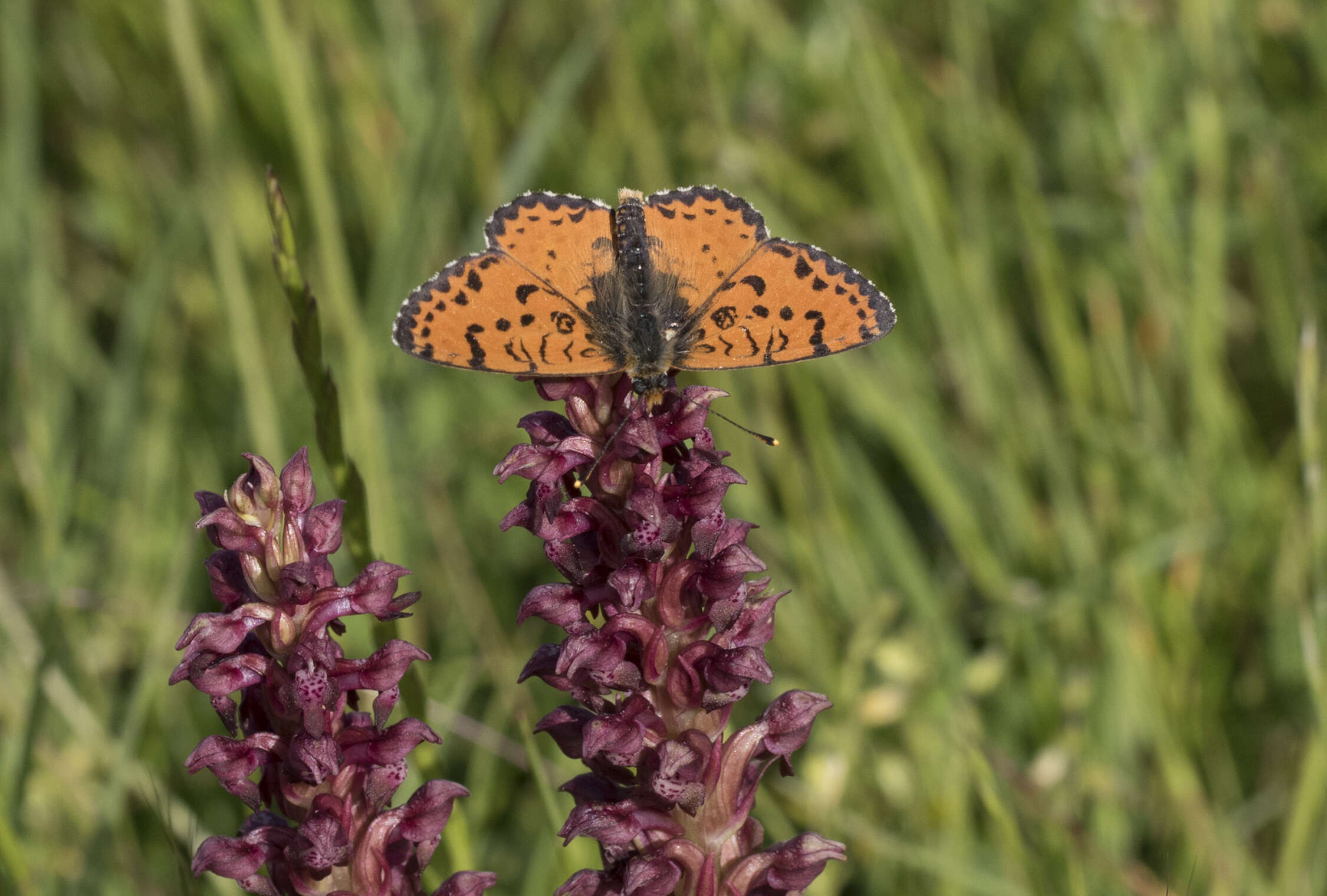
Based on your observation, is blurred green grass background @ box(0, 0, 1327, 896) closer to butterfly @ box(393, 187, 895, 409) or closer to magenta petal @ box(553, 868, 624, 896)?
magenta petal @ box(553, 868, 624, 896)

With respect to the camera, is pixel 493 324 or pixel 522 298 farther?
pixel 522 298

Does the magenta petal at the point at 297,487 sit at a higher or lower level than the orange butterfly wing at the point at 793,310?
lower

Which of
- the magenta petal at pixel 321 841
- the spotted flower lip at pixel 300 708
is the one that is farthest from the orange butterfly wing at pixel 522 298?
the magenta petal at pixel 321 841

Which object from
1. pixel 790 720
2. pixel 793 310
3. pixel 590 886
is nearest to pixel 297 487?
pixel 590 886

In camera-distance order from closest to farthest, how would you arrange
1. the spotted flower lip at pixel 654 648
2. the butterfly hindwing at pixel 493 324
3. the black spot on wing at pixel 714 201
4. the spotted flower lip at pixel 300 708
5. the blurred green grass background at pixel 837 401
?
the spotted flower lip at pixel 300 708 < the spotted flower lip at pixel 654 648 < the butterfly hindwing at pixel 493 324 < the black spot on wing at pixel 714 201 < the blurred green grass background at pixel 837 401

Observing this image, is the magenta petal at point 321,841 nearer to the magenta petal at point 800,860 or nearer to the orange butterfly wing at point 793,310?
the magenta petal at point 800,860

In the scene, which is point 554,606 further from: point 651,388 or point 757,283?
point 757,283

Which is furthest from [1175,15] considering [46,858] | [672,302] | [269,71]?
[46,858]
